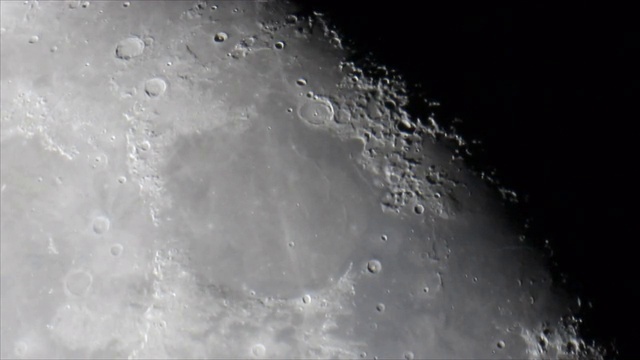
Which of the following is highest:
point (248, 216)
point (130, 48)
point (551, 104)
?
point (551, 104)

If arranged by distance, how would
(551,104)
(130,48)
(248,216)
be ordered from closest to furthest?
(248,216) → (551,104) → (130,48)

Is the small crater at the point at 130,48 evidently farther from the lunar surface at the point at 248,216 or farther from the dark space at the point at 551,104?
the dark space at the point at 551,104

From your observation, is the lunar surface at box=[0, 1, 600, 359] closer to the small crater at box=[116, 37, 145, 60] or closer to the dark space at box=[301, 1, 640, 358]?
the small crater at box=[116, 37, 145, 60]

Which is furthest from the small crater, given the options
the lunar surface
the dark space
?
the dark space

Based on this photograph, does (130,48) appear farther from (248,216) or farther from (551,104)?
(551,104)

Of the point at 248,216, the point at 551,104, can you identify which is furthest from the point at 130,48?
the point at 551,104

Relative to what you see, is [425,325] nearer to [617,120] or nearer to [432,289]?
[432,289]

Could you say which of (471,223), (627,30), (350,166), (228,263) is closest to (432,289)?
(471,223)
